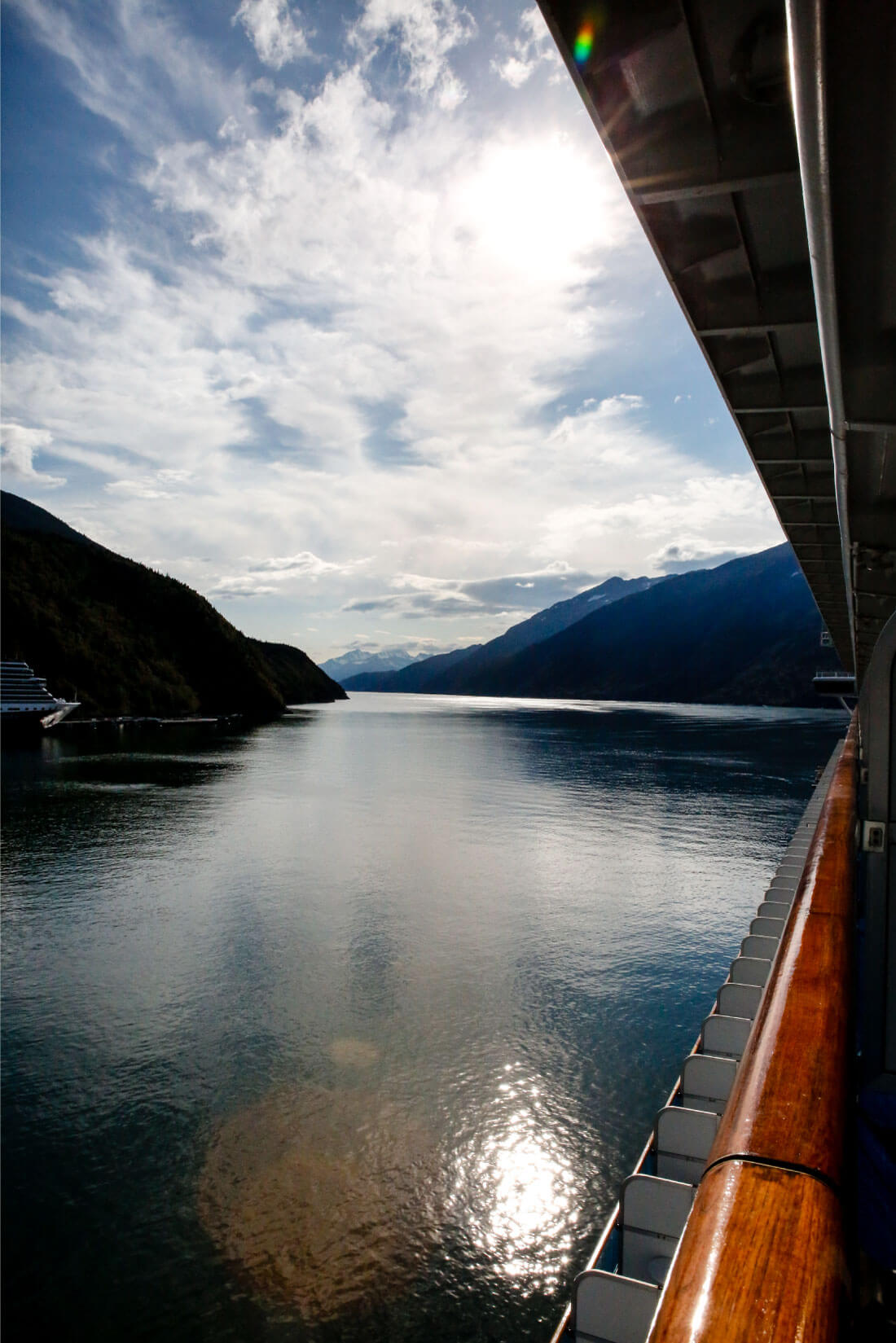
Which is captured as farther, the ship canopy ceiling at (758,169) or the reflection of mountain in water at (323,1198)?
the reflection of mountain in water at (323,1198)

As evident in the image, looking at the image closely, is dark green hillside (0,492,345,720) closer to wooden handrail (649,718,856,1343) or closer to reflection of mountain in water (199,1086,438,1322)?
reflection of mountain in water (199,1086,438,1322)

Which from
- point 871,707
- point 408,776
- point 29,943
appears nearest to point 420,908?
point 29,943

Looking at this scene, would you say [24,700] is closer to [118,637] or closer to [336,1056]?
[118,637]

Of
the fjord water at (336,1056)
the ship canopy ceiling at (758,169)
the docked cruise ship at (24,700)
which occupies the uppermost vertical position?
the ship canopy ceiling at (758,169)

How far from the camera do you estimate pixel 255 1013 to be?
17.4 metres

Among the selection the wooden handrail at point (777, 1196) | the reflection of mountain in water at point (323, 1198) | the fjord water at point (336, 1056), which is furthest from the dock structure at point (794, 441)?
the reflection of mountain in water at point (323, 1198)

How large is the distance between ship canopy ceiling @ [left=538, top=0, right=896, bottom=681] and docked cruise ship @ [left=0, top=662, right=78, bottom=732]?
391 ft

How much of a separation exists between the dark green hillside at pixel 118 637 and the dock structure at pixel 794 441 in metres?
142

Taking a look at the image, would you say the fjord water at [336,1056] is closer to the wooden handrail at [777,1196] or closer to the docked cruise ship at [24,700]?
the wooden handrail at [777,1196]

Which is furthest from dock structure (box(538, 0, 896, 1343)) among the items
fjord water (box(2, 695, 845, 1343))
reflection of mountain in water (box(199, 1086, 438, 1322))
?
reflection of mountain in water (box(199, 1086, 438, 1322))

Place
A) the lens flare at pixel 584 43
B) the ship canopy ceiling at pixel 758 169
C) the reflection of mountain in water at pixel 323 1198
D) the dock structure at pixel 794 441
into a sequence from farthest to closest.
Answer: the reflection of mountain in water at pixel 323 1198 < the lens flare at pixel 584 43 < the ship canopy ceiling at pixel 758 169 < the dock structure at pixel 794 441

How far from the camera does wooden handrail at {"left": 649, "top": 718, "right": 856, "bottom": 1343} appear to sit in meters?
1.20

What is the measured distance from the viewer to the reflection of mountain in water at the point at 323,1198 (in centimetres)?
962

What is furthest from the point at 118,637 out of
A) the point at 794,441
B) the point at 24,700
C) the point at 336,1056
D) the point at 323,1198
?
the point at 794,441
